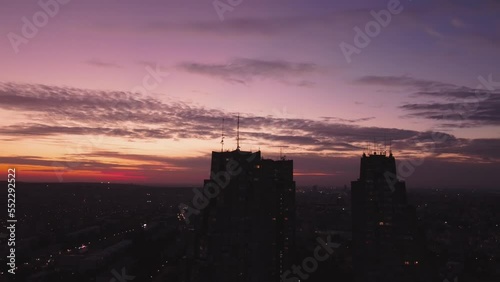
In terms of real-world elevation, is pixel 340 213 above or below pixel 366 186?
below

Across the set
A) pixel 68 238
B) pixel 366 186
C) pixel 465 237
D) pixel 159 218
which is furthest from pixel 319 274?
pixel 159 218

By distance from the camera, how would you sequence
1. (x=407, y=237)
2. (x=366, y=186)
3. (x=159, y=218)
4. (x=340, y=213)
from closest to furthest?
(x=407, y=237)
(x=366, y=186)
(x=340, y=213)
(x=159, y=218)

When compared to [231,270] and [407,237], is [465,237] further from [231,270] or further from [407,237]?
[231,270]

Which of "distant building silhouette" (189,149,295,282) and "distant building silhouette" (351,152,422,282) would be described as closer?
"distant building silhouette" (189,149,295,282)

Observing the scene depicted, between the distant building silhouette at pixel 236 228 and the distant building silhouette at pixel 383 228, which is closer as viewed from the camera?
the distant building silhouette at pixel 236 228

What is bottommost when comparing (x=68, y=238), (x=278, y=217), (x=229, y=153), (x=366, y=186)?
(x=68, y=238)
